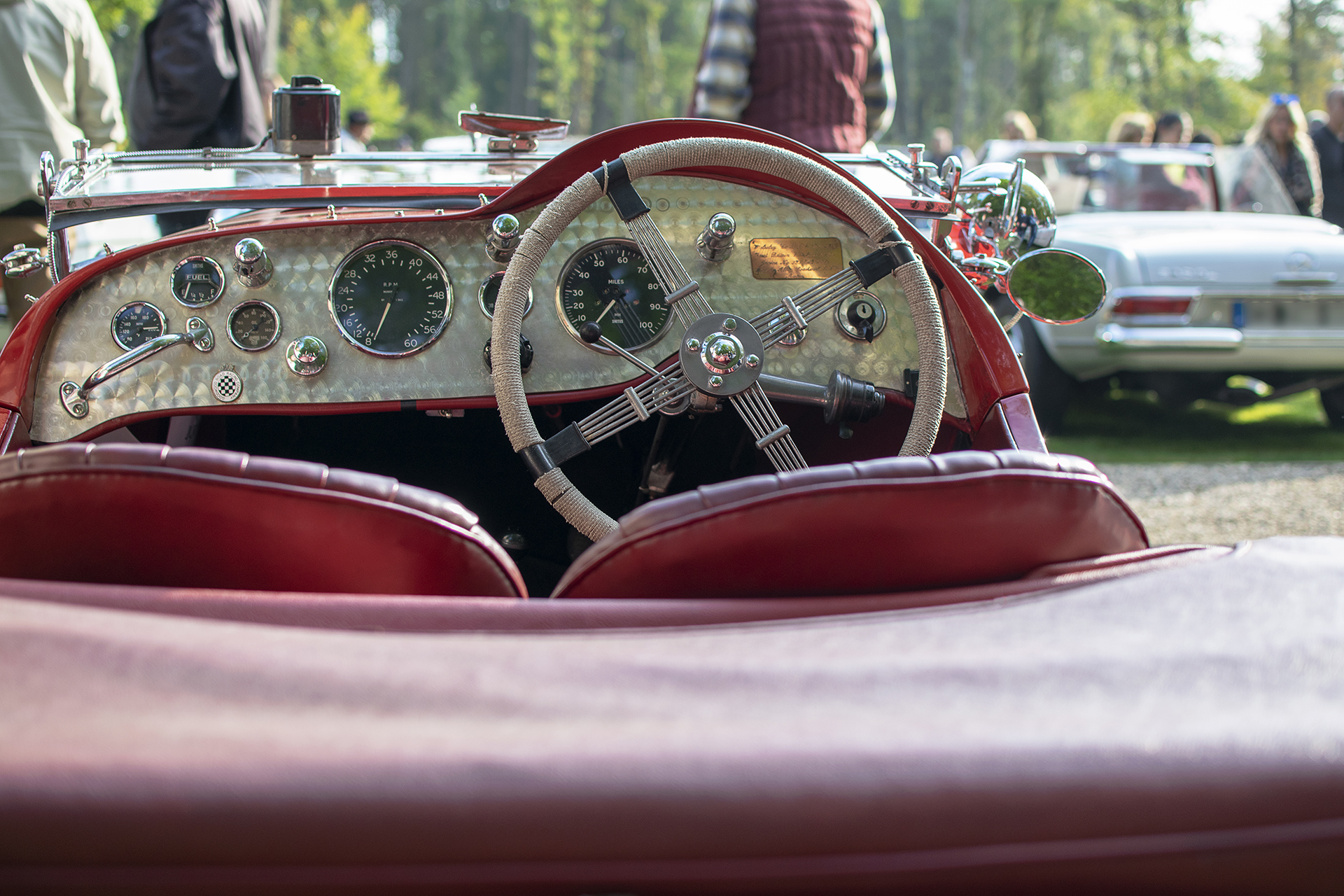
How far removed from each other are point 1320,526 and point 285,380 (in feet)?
14.0

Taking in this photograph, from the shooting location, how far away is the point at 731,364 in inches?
70.3

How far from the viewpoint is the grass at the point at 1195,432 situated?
230 inches

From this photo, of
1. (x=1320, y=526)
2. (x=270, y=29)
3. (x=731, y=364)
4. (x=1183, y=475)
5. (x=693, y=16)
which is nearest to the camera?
(x=731, y=364)

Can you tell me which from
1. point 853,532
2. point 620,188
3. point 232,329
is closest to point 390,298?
point 232,329

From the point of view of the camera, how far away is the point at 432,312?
2.07 metres

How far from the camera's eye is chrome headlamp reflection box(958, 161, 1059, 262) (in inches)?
92.9

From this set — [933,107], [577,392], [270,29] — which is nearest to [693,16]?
[933,107]

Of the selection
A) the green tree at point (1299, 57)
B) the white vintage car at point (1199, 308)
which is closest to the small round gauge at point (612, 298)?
the white vintage car at point (1199, 308)

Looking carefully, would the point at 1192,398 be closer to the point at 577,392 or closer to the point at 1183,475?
the point at 1183,475

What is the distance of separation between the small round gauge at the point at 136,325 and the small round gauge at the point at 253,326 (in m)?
0.12

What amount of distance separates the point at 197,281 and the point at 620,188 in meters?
0.85

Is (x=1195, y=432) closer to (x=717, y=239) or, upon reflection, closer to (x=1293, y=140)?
(x=1293, y=140)

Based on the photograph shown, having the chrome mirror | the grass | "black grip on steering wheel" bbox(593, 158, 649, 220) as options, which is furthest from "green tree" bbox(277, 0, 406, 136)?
Result: "black grip on steering wheel" bbox(593, 158, 649, 220)

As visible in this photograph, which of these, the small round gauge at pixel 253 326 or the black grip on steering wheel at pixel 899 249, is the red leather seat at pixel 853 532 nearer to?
the black grip on steering wheel at pixel 899 249
